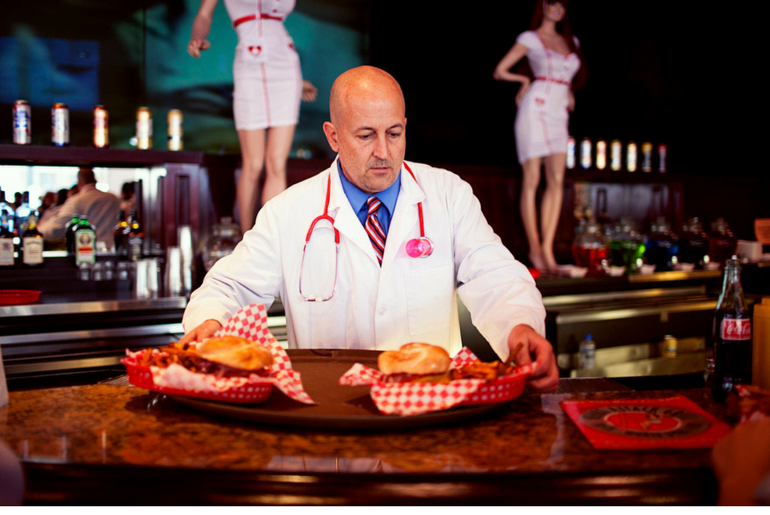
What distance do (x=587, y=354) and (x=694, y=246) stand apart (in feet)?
6.04

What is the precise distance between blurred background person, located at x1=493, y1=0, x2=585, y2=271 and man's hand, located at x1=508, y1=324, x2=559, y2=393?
3058 millimetres

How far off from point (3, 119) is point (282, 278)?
246 centimetres

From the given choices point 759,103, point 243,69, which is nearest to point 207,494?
point 243,69

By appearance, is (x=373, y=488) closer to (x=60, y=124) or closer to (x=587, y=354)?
(x=587, y=354)

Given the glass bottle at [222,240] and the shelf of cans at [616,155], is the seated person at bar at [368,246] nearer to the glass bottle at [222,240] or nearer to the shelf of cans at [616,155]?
the glass bottle at [222,240]

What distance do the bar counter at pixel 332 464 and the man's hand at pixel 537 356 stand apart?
0.08m

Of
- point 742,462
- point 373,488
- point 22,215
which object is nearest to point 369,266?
point 373,488

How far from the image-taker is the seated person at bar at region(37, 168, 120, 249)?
3.46 metres

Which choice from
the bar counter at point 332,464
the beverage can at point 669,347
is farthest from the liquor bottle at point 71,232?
the beverage can at point 669,347

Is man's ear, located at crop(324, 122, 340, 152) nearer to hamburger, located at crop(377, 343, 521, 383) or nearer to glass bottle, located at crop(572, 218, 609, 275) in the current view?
hamburger, located at crop(377, 343, 521, 383)

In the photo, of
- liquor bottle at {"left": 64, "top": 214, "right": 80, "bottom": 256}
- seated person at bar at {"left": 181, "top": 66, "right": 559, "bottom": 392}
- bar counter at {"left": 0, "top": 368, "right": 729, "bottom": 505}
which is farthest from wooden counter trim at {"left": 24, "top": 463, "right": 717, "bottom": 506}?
liquor bottle at {"left": 64, "top": 214, "right": 80, "bottom": 256}

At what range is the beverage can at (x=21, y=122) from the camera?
3205 millimetres

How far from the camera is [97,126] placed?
337 cm

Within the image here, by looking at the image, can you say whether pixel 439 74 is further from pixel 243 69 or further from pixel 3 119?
pixel 3 119
